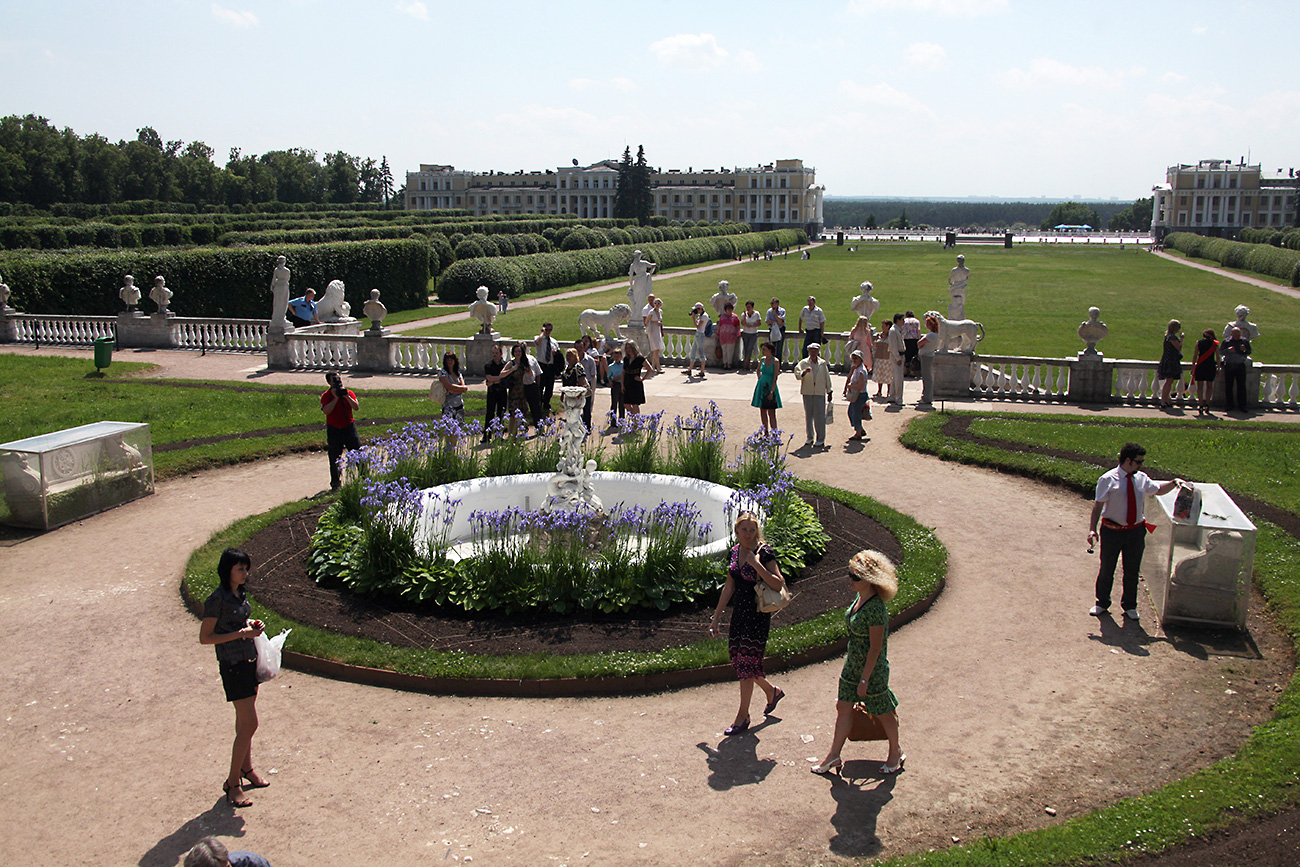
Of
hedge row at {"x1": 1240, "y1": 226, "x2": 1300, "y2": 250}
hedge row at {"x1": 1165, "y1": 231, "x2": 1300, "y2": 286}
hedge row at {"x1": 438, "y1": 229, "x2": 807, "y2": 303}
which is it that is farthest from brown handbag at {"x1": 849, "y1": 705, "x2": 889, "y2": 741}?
hedge row at {"x1": 1240, "y1": 226, "x2": 1300, "y2": 250}

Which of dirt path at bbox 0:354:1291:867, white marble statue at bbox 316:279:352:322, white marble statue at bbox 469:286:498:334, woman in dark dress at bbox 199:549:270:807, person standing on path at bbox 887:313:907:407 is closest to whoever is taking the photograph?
dirt path at bbox 0:354:1291:867

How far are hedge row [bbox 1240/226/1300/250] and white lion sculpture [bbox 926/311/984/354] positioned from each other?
229 ft

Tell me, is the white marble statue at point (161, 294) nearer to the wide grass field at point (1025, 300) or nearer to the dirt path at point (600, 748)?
the wide grass field at point (1025, 300)

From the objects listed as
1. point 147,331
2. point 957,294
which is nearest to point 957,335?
point 957,294

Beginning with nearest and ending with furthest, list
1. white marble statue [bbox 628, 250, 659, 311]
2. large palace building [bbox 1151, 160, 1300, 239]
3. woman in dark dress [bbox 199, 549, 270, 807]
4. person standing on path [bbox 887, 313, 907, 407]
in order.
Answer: woman in dark dress [bbox 199, 549, 270, 807] → person standing on path [bbox 887, 313, 907, 407] → white marble statue [bbox 628, 250, 659, 311] → large palace building [bbox 1151, 160, 1300, 239]

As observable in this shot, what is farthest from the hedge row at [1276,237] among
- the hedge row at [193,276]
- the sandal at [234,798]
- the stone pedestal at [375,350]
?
the sandal at [234,798]

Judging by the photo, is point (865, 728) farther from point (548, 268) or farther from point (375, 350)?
point (548, 268)

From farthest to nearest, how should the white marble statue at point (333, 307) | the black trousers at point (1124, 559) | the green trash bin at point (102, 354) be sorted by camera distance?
the white marble statue at point (333, 307)
the green trash bin at point (102, 354)
the black trousers at point (1124, 559)

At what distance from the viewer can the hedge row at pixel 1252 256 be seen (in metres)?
58.1

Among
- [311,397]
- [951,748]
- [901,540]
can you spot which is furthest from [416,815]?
[311,397]

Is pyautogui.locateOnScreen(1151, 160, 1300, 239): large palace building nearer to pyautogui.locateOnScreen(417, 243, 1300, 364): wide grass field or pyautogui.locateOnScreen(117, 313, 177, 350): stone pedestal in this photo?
Result: pyautogui.locateOnScreen(417, 243, 1300, 364): wide grass field

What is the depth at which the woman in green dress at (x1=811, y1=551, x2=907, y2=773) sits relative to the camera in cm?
611

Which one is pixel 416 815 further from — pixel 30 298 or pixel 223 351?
pixel 30 298

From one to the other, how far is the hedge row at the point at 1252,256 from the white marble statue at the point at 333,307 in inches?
2014
